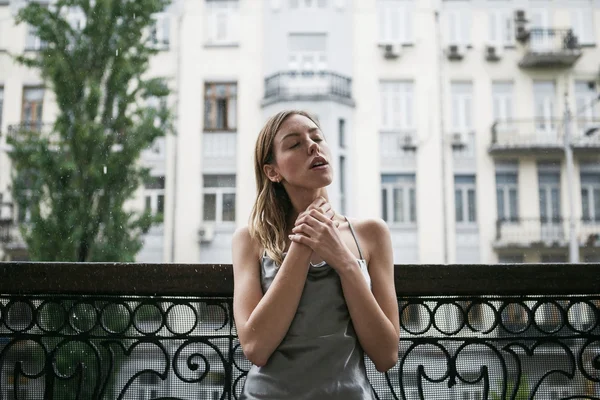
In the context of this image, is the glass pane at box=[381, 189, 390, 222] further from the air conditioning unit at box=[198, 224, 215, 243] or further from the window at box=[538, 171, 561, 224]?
the air conditioning unit at box=[198, 224, 215, 243]

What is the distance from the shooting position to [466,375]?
3.60 feet

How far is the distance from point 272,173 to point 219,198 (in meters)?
5.37

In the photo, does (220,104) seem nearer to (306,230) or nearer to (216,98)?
(216,98)

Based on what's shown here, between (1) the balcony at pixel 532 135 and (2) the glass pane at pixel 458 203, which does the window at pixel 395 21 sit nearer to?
(1) the balcony at pixel 532 135

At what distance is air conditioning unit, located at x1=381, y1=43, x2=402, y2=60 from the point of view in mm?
6082

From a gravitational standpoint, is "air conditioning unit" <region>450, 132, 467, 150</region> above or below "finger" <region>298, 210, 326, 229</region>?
above

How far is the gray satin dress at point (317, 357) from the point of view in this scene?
714mm

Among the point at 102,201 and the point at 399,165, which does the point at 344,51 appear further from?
the point at 102,201

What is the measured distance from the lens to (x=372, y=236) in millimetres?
836

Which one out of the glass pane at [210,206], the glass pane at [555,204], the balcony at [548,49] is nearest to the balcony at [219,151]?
the glass pane at [210,206]

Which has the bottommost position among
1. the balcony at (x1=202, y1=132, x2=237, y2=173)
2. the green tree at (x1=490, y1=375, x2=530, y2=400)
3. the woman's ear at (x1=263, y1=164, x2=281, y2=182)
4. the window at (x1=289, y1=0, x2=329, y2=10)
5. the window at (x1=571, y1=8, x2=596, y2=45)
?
the green tree at (x1=490, y1=375, x2=530, y2=400)

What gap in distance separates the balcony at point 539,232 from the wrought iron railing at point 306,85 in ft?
8.05

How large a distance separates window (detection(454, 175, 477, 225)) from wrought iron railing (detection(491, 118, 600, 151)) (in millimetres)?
523

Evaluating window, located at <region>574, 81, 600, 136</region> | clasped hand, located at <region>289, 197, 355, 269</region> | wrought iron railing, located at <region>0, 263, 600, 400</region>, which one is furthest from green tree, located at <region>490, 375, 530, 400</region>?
window, located at <region>574, 81, 600, 136</region>
